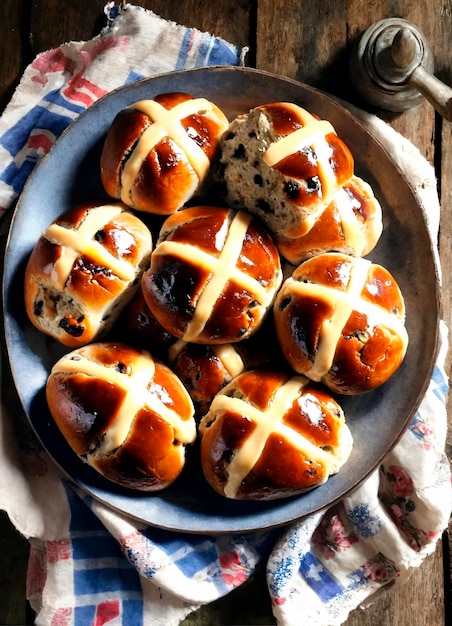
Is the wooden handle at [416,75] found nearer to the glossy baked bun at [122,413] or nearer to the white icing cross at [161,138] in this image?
the white icing cross at [161,138]

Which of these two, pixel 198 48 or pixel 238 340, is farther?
pixel 198 48

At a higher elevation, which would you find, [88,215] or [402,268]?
[402,268]

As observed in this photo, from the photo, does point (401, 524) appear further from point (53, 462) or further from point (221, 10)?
point (221, 10)

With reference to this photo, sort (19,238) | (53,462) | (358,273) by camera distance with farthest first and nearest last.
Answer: (53,462) → (19,238) → (358,273)

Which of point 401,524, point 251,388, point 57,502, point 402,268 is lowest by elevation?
point 57,502

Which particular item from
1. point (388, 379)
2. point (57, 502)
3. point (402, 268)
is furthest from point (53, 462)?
point (402, 268)

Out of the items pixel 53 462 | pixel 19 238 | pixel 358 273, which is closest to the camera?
pixel 358 273

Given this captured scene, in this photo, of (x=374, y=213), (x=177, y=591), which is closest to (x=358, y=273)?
(x=374, y=213)
